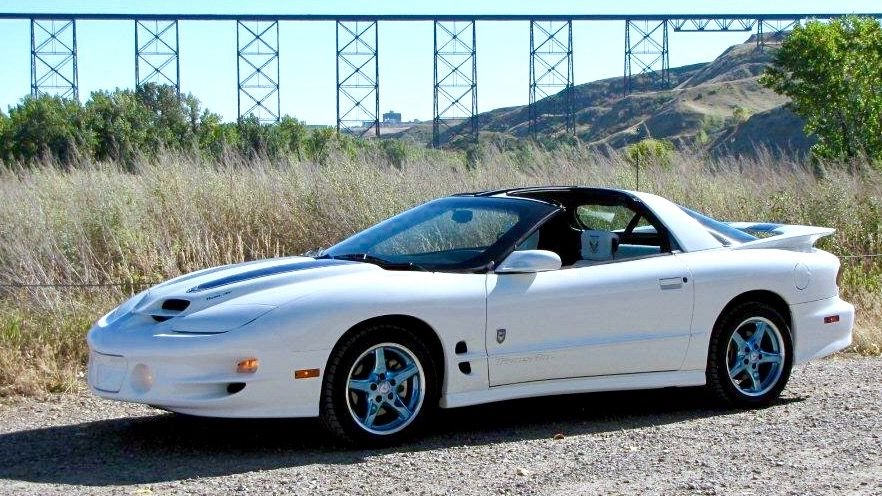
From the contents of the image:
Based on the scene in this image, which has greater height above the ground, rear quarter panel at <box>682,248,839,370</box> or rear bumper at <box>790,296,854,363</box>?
rear quarter panel at <box>682,248,839,370</box>

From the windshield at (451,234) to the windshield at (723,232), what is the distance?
1127 millimetres

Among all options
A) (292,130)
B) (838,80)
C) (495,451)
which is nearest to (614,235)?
(495,451)

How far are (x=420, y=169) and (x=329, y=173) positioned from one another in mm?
1381

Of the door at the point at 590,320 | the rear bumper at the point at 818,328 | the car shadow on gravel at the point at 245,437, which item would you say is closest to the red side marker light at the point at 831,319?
the rear bumper at the point at 818,328

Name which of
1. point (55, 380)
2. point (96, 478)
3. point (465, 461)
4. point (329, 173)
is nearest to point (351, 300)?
point (465, 461)

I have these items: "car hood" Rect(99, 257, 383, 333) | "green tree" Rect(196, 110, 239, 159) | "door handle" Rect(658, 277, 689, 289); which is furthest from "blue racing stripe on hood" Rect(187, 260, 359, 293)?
"green tree" Rect(196, 110, 239, 159)

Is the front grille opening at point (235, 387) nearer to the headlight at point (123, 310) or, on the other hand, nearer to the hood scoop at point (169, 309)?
the hood scoop at point (169, 309)

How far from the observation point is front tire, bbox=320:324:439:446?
6207 millimetres

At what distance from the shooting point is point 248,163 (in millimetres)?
15719

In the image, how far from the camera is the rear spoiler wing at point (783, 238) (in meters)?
7.84

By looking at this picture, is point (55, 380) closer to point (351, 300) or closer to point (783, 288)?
point (351, 300)

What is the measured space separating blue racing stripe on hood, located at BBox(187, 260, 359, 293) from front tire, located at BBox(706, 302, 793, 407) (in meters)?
2.35

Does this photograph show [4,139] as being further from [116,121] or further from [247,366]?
[247,366]

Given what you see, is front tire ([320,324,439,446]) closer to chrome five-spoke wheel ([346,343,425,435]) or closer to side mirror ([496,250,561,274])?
chrome five-spoke wheel ([346,343,425,435])
